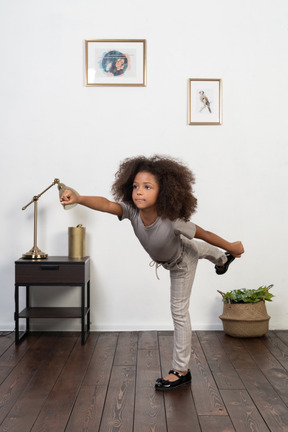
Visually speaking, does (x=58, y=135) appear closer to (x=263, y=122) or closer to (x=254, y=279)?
(x=263, y=122)

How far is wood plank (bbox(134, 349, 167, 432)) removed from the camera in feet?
6.50

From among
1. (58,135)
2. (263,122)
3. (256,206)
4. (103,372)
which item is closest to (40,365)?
(103,372)

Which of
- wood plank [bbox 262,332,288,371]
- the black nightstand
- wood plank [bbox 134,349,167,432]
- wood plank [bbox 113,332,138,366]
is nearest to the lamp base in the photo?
the black nightstand

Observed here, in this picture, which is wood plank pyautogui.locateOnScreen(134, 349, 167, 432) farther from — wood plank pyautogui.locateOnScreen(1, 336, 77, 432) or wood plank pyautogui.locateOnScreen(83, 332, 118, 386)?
wood plank pyautogui.locateOnScreen(1, 336, 77, 432)

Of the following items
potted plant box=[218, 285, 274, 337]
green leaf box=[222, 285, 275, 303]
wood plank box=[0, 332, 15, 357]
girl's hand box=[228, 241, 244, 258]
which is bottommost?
wood plank box=[0, 332, 15, 357]

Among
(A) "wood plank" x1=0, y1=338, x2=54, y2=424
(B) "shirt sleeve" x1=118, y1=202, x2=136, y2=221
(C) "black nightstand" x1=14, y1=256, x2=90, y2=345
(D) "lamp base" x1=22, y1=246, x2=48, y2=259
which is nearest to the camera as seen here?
(A) "wood plank" x1=0, y1=338, x2=54, y2=424

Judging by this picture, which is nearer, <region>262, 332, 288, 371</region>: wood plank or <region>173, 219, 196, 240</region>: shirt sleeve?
<region>173, 219, 196, 240</region>: shirt sleeve

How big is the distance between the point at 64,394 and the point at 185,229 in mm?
936

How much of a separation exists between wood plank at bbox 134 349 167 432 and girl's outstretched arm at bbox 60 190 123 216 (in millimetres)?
834

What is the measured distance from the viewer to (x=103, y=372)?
2631mm

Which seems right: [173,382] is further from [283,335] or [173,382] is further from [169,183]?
[283,335]

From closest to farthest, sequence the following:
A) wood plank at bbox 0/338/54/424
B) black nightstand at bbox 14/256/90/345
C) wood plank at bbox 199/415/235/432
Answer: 1. wood plank at bbox 199/415/235/432
2. wood plank at bbox 0/338/54/424
3. black nightstand at bbox 14/256/90/345

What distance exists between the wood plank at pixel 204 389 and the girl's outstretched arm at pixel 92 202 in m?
0.90

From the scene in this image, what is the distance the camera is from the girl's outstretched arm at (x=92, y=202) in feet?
6.70
